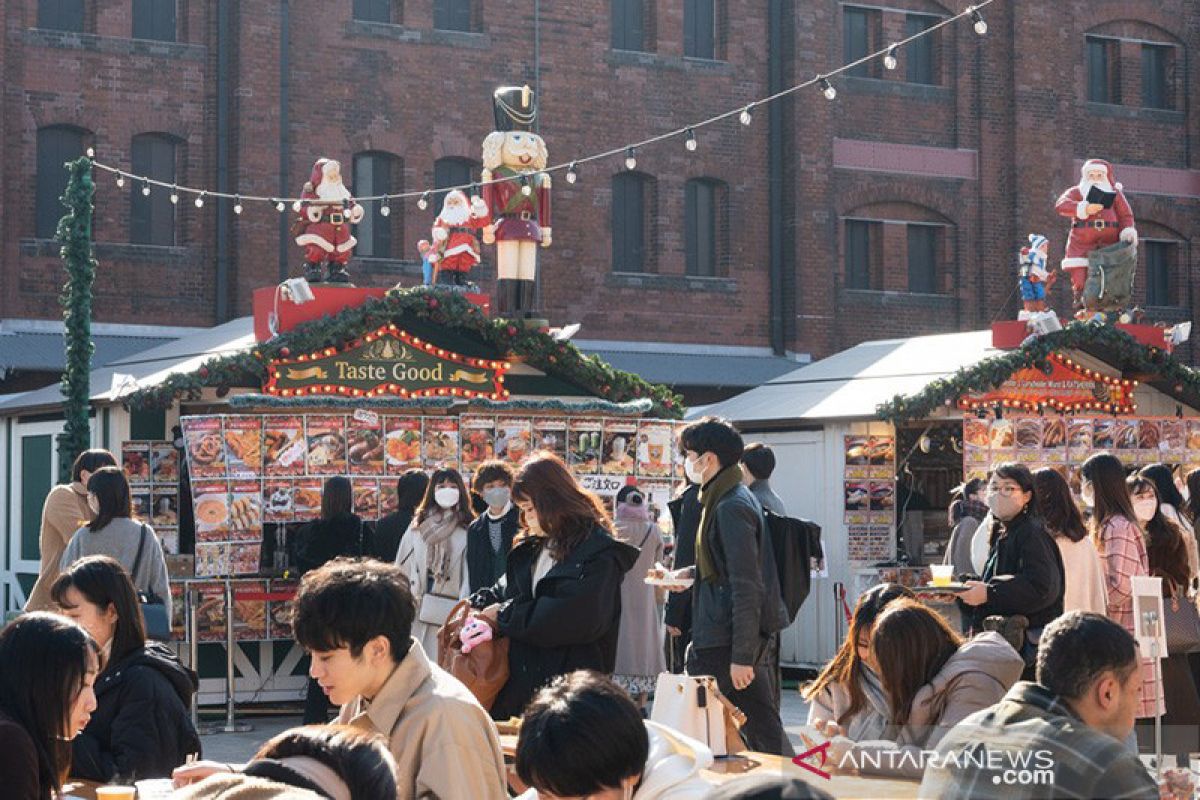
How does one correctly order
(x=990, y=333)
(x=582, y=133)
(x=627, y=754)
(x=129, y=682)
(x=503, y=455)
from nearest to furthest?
(x=627, y=754)
(x=129, y=682)
(x=503, y=455)
(x=990, y=333)
(x=582, y=133)

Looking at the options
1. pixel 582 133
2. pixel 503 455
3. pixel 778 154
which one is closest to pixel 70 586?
pixel 503 455

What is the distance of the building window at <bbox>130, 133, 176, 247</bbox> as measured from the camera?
24.6 meters

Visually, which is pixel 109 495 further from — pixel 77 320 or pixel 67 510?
pixel 77 320

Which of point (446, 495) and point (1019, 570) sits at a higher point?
point (446, 495)

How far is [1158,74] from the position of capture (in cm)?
3133

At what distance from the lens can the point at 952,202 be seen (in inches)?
1152

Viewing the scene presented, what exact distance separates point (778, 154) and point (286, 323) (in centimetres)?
1427

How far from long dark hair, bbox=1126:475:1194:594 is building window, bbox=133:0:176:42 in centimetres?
1698

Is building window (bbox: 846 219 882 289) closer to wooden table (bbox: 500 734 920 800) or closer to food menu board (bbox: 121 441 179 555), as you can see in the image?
food menu board (bbox: 121 441 179 555)

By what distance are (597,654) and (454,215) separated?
32.4 feet

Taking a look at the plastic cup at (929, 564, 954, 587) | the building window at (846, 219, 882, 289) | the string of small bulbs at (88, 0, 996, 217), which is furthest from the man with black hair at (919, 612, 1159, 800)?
the building window at (846, 219, 882, 289)

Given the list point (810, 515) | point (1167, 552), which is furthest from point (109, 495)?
point (810, 515)

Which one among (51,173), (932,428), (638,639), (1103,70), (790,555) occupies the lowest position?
(638,639)

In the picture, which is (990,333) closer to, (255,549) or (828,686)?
(255,549)
